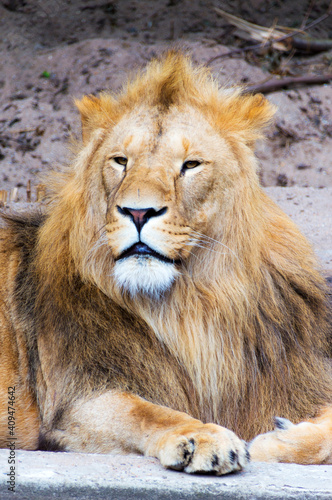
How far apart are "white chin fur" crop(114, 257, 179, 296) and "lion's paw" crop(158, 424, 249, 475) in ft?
1.79

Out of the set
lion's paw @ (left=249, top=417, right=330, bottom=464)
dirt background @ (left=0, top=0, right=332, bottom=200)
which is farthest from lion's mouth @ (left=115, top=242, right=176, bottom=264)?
dirt background @ (left=0, top=0, right=332, bottom=200)

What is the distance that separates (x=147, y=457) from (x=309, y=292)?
3.42 ft

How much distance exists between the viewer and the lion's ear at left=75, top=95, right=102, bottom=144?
2.99 m

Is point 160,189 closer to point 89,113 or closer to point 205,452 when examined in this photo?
point 89,113

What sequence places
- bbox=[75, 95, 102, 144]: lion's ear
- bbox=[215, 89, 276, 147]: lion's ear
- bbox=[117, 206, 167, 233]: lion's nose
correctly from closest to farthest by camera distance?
bbox=[117, 206, 167, 233]: lion's nose, bbox=[215, 89, 276, 147]: lion's ear, bbox=[75, 95, 102, 144]: lion's ear

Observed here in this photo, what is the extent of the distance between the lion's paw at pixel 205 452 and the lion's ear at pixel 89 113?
143cm

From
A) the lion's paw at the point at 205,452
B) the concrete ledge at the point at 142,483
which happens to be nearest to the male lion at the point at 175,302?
the lion's paw at the point at 205,452

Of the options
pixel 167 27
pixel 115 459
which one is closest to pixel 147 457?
pixel 115 459

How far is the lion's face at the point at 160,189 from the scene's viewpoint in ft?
7.89

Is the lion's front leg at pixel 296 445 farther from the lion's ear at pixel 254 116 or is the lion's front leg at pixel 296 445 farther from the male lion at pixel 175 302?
the lion's ear at pixel 254 116

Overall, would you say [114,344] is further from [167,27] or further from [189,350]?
[167,27]

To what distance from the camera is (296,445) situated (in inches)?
101

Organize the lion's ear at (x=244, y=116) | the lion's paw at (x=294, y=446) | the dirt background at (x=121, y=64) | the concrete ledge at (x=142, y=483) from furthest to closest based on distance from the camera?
1. the dirt background at (x=121, y=64)
2. the lion's ear at (x=244, y=116)
3. the lion's paw at (x=294, y=446)
4. the concrete ledge at (x=142, y=483)

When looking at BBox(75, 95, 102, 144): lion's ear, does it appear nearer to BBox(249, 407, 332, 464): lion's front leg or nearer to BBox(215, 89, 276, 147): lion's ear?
BBox(215, 89, 276, 147): lion's ear
